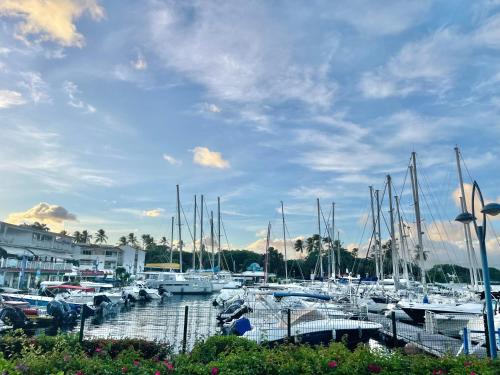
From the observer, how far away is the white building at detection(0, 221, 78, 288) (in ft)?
180

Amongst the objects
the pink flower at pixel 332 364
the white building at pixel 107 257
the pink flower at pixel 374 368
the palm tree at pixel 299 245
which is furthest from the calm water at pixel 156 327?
the palm tree at pixel 299 245

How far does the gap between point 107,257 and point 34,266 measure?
35.6 meters

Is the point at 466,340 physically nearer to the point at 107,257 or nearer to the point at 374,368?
the point at 374,368

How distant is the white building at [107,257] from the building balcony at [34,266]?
63.6 ft

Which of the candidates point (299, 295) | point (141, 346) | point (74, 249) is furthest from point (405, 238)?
point (74, 249)

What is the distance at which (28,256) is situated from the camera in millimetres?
62250

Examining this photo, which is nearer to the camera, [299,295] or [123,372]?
[123,372]

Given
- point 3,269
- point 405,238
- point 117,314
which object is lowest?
point 117,314

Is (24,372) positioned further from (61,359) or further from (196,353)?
(196,353)

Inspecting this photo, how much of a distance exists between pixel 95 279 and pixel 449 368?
2919 inches

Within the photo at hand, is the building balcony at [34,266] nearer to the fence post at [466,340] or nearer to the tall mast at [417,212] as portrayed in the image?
the tall mast at [417,212]

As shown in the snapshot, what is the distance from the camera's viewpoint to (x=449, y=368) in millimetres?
7598

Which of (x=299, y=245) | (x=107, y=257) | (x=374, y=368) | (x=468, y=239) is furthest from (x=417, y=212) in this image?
(x=299, y=245)

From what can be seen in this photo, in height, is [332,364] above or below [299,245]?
below
